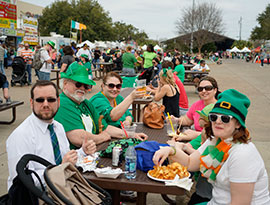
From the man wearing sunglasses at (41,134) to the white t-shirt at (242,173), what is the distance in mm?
1110

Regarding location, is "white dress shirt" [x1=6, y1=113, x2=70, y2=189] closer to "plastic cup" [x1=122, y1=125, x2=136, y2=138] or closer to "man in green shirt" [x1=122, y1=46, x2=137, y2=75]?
"plastic cup" [x1=122, y1=125, x2=136, y2=138]

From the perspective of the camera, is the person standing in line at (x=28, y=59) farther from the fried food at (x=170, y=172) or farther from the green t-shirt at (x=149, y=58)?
the fried food at (x=170, y=172)

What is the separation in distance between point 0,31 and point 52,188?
84.9ft

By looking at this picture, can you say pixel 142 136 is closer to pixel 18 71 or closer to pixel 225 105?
pixel 225 105

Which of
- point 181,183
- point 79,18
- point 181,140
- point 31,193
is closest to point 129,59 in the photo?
point 181,140

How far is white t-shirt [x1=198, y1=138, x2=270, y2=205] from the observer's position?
195cm

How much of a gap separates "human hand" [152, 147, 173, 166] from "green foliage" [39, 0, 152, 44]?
48588 mm

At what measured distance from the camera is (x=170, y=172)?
2.34m

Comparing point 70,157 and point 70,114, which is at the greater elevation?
point 70,114

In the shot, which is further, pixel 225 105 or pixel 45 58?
pixel 45 58

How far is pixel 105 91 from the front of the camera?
4.06 meters

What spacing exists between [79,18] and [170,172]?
5207cm

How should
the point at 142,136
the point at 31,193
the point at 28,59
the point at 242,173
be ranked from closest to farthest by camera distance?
1. the point at 31,193
2. the point at 242,173
3. the point at 142,136
4. the point at 28,59

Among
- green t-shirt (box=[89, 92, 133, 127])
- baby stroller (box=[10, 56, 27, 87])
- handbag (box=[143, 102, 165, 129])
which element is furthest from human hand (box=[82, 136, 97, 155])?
baby stroller (box=[10, 56, 27, 87])
